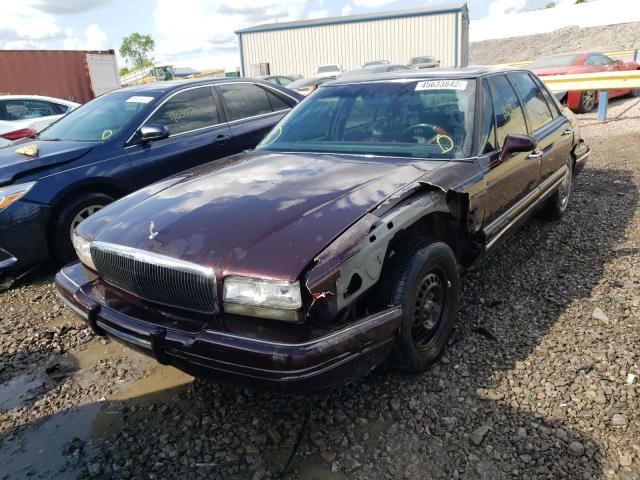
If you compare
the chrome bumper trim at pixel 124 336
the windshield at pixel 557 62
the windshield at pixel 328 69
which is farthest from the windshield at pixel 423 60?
the chrome bumper trim at pixel 124 336

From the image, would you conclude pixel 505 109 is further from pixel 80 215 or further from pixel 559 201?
pixel 80 215

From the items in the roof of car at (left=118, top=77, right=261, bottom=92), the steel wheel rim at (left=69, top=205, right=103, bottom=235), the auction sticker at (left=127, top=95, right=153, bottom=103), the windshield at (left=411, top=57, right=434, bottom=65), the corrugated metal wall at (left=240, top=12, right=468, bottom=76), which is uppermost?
the corrugated metal wall at (left=240, top=12, right=468, bottom=76)

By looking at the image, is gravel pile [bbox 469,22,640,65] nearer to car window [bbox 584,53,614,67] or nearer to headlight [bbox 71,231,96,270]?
car window [bbox 584,53,614,67]

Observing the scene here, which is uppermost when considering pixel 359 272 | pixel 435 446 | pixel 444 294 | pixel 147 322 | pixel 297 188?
pixel 297 188

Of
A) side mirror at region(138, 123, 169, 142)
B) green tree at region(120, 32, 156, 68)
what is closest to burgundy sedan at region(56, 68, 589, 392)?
side mirror at region(138, 123, 169, 142)

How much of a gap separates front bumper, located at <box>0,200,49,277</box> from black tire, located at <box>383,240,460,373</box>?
3.26 metres

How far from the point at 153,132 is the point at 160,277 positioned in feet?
8.83

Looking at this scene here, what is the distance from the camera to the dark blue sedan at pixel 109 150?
4.21 meters

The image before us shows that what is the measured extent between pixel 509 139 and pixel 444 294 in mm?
1151

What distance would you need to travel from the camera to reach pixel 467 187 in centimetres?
294

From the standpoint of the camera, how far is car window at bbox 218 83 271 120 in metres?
5.73

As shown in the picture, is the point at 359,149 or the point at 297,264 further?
the point at 359,149

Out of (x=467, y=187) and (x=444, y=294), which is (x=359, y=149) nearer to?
(x=467, y=187)

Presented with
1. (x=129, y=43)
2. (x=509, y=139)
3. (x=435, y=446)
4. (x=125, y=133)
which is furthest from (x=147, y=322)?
(x=129, y=43)
